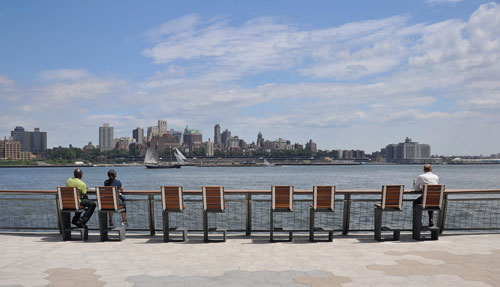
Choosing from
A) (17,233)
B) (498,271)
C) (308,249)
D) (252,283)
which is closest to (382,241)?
(308,249)

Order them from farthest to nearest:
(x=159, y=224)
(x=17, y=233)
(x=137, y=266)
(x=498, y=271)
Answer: (x=159, y=224)
(x=17, y=233)
(x=137, y=266)
(x=498, y=271)

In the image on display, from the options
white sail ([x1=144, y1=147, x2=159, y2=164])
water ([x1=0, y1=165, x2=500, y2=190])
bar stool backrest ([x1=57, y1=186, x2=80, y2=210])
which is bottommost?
water ([x1=0, y1=165, x2=500, y2=190])

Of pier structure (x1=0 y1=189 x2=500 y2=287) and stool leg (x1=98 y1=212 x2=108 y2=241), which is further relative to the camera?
stool leg (x1=98 y1=212 x2=108 y2=241)

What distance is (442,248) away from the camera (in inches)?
394

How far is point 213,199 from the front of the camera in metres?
10.8

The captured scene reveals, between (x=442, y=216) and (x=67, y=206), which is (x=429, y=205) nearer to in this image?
(x=442, y=216)

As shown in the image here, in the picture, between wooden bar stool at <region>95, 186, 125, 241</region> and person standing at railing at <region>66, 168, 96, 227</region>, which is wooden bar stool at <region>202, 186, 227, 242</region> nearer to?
wooden bar stool at <region>95, 186, 125, 241</region>

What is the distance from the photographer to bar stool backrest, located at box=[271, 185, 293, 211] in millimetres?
10688

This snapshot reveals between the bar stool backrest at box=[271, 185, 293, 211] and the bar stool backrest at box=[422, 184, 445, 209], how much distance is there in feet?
10.7

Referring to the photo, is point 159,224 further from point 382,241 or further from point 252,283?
point 252,283

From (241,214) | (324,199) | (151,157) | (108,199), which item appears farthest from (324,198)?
(151,157)

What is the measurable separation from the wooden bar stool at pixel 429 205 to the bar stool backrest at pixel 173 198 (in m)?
5.74

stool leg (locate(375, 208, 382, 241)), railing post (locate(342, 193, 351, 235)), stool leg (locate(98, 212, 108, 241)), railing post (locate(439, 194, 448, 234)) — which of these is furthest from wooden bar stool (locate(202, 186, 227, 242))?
railing post (locate(439, 194, 448, 234))

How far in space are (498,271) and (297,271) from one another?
3564mm
